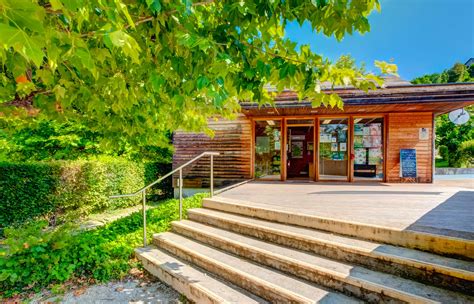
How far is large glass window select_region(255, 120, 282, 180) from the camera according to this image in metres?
8.98

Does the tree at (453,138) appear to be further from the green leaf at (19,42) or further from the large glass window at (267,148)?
the green leaf at (19,42)

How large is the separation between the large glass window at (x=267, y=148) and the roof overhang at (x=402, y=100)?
47.6 inches

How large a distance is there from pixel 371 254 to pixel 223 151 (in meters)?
7.18

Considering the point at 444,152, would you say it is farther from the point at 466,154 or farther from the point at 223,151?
the point at 223,151

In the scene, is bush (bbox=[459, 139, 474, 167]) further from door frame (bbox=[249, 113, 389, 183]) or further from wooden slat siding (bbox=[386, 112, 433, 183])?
door frame (bbox=[249, 113, 389, 183])

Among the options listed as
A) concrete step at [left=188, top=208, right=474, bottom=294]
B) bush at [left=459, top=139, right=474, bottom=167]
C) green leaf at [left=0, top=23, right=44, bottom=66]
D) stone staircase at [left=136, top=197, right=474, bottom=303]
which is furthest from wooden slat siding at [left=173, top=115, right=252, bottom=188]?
bush at [left=459, top=139, right=474, bottom=167]

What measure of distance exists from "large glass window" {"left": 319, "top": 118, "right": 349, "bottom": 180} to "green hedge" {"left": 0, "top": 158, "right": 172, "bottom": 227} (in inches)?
299

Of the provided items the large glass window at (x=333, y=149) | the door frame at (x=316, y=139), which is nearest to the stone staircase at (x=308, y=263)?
the door frame at (x=316, y=139)

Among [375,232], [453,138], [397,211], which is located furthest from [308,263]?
[453,138]

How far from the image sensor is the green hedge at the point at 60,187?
21.2 feet

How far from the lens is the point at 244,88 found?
2.09 m

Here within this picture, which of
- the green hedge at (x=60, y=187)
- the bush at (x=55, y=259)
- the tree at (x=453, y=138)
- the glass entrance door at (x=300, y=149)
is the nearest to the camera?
the bush at (x=55, y=259)

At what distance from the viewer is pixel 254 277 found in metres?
2.72

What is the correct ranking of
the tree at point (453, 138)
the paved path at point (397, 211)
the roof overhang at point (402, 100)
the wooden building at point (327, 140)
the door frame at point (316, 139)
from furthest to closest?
the tree at point (453, 138), the door frame at point (316, 139), the wooden building at point (327, 140), the roof overhang at point (402, 100), the paved path at point (397, 211)
